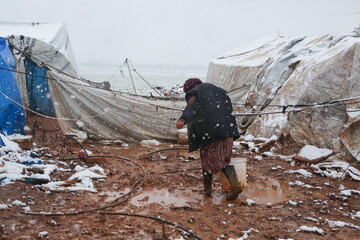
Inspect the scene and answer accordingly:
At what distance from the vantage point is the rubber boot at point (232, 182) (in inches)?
145

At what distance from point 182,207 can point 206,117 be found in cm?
118

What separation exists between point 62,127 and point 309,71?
6.30m

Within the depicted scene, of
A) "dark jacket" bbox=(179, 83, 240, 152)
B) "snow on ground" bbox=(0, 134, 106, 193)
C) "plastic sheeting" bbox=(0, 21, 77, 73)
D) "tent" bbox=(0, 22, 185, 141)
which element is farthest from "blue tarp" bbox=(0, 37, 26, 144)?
"plastic sheeting" bbox=(0, 21, 77, 73)

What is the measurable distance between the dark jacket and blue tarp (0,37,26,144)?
450 cm

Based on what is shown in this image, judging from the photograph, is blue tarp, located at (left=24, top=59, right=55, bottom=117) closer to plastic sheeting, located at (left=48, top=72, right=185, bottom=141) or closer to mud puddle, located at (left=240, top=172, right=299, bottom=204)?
plastic sheeting, located at (left=48, top=72, right=185, bottom=141)

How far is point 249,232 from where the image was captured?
2.90m

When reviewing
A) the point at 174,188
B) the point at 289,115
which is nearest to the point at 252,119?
the point at 289,115

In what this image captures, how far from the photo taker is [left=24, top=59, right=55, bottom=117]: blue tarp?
25.4 feet

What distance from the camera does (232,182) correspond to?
12.1 feet

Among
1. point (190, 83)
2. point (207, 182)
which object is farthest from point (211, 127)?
point (207, 182)

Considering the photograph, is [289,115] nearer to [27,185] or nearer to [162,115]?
[162,115]

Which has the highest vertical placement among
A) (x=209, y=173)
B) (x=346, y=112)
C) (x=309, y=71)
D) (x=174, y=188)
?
(x=309, y=71)

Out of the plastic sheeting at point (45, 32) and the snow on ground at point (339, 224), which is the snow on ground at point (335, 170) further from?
the plastic sheeting at point (45, 32)

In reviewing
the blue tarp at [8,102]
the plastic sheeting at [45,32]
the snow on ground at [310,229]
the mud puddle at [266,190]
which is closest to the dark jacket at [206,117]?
the mud puddle at [266,190]
